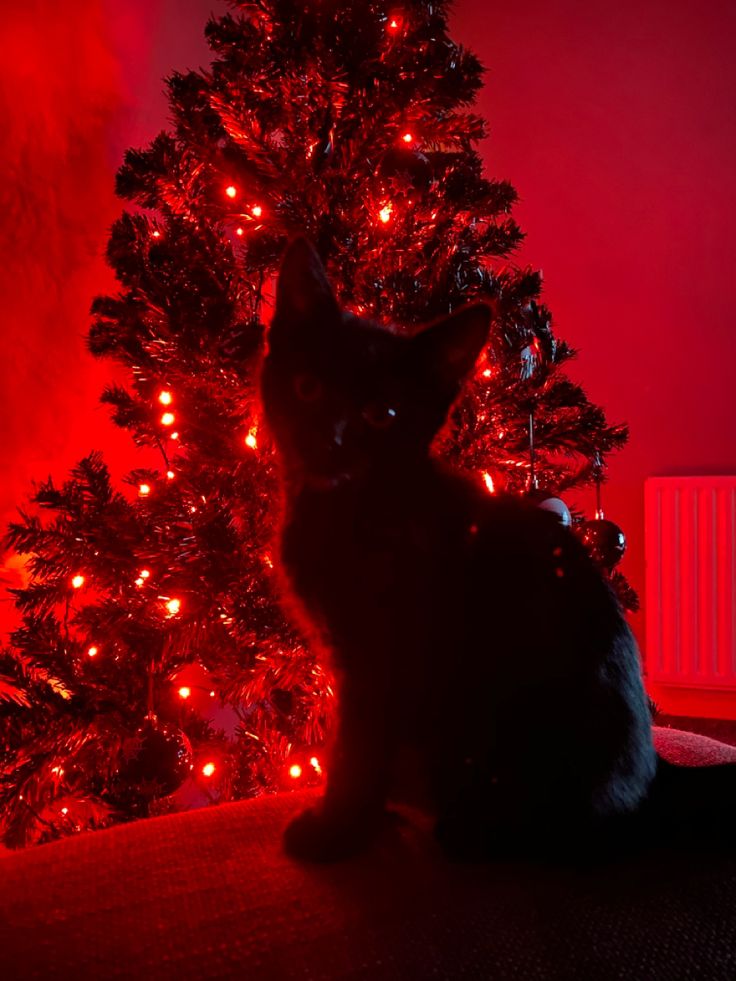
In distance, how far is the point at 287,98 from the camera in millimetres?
954

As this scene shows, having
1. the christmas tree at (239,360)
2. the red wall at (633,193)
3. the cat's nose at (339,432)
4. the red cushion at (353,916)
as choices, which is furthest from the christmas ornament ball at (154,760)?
the red wall at (633,193)

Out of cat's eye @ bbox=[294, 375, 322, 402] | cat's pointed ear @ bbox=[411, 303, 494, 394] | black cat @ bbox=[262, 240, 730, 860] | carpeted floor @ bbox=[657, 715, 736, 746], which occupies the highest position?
cat's pointed ear @ bbox=[411, 303, 494, 394]

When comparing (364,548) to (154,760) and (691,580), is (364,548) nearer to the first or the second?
(154,760)

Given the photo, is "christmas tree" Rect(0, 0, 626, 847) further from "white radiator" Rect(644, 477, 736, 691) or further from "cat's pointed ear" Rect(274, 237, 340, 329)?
"white radiator" Rect(644, 477, 736, 691)

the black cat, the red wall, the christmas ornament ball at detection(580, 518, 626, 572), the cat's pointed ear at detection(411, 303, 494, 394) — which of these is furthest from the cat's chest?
the red wall

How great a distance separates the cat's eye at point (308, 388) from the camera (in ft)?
1.86

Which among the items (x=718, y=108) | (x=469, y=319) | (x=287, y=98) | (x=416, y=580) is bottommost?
(x=416, y=580)

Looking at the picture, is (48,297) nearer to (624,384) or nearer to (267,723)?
(267,723)

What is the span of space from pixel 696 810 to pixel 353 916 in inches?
11.2

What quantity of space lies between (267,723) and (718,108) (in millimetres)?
2509

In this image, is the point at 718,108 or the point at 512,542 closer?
the point at 512,542

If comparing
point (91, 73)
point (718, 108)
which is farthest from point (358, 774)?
point (718, 108)

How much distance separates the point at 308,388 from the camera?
57cm

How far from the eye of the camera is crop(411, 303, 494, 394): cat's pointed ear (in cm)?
58
